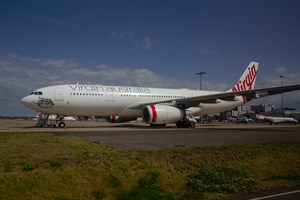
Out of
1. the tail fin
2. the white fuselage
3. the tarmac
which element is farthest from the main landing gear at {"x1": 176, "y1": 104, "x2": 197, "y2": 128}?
the tail fin

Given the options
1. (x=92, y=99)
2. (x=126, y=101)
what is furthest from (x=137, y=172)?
(x=126, y=101)

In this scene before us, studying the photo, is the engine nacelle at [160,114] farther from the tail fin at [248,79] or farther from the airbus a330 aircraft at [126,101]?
the tail fin at [248,79]

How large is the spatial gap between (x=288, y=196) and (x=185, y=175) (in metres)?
2.70

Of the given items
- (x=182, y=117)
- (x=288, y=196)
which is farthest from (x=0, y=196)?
(x=182, y=117)

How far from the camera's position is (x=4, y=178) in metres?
6.60

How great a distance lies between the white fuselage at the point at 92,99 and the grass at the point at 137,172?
1541 cm

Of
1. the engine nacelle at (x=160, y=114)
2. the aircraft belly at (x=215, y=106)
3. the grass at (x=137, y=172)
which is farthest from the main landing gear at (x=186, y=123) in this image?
the grass at (x=137, y=172)

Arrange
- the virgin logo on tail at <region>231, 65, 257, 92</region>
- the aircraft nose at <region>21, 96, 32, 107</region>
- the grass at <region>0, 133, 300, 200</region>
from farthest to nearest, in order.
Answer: the virgin logo on tail at <region>231, 65, 257, 92</region> → the aircraft nose at <region>21, 96, 32, 107</region> → the grass at <region>0, 133, 300, 200</region>

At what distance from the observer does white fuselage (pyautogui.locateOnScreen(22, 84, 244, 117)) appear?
2522 cm

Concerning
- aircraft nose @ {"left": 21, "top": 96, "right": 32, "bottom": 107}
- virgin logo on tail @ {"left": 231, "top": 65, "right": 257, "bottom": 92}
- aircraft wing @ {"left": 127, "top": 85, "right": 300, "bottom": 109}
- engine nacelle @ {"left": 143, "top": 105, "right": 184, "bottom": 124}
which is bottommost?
engine nacelle @ {"left": 143, "top": 105, "right": 184, "bottom": 124}

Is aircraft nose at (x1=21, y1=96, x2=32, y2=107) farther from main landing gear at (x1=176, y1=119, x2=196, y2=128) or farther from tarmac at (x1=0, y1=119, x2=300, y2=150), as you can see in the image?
main landing gear at (x1=176, y1=119, x2=196, y2=128)

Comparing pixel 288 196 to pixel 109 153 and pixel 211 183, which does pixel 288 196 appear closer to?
pixel 211 183

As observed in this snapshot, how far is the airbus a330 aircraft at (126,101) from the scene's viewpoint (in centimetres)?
2531

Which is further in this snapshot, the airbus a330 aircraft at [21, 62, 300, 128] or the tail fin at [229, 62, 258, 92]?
the tail fin at [229, 62, 258, 92]
